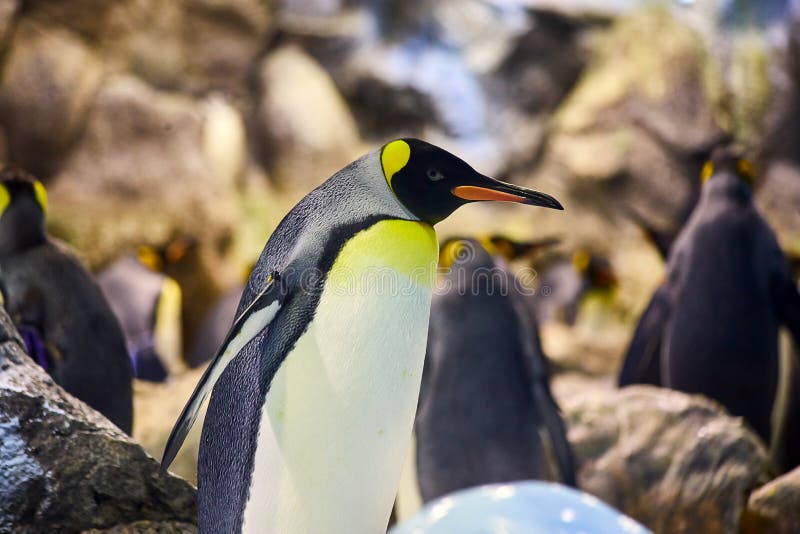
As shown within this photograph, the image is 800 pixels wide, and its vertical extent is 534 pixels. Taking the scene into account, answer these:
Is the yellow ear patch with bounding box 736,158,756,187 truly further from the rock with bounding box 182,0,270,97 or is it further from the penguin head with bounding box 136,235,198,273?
the rock with bounding box 182,0,270,97

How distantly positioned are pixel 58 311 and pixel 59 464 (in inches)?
26.6

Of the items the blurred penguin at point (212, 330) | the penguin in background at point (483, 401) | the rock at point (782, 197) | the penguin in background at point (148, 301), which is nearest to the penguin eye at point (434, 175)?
the penguin in background at point (483, 401)

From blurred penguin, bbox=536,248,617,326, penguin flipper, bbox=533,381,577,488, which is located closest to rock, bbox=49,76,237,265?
blurred penguin, bbox=536,248,617,326

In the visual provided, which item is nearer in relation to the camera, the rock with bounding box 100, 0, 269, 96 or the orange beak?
the orange beak

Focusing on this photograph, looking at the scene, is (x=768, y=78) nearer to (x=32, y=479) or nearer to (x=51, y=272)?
(x=51, y=272)

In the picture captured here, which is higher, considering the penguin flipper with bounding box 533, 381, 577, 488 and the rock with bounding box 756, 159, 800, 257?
the rock with bounding box 756, 159, 800, 257

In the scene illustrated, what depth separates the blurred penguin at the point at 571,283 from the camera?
19.6 feet

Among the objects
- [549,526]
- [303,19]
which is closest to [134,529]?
[549,526]

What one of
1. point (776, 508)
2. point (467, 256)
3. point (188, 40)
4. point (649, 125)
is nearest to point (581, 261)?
point (649, 125)

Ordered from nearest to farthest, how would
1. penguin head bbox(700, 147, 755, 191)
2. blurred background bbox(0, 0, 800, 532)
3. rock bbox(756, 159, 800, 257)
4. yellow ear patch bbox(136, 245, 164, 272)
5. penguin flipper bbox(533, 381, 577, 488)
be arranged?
→ penguin flipper bbox(533, 381, 577, 488), penguin head bbox(700, 147, 755, 191), yellow ear patch bbox(136, 245, 164, 272), blurred background bbox(0, 0, 800, 532), rock bbox(756, 159, 800, 257)

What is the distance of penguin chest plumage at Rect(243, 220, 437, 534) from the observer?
3.80 feet

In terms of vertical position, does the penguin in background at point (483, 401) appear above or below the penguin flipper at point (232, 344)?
below

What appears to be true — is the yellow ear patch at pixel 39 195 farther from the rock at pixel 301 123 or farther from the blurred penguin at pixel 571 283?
the blurred penguin at pixel 571 283

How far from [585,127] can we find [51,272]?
16.6 feet
